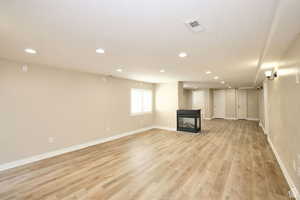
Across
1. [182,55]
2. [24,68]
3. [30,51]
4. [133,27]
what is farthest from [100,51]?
[24,68]

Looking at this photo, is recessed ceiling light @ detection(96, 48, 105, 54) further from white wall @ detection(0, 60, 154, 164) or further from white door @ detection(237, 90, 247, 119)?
white door @ detection(237, 90, 247, 119)

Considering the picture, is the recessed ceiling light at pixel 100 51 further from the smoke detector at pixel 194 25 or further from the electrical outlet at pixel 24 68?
the electrical outlet at pixel 24 68

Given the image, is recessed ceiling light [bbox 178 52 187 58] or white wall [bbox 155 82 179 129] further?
white wall [bbox 155 82 179 129]

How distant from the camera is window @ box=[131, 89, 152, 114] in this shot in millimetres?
6414

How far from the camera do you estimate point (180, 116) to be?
650 cm

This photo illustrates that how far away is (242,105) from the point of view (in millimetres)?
10273

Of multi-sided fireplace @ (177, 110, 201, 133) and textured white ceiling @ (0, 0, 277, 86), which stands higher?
textured white ceiling @ (0, 0, 277, 86)

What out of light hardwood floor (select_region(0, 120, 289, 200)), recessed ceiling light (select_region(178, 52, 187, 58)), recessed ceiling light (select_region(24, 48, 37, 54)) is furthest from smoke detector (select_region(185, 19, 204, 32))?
recessed ceiling light (select_region(24, 48, 37, 54))

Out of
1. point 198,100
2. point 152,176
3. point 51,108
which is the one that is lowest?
point 152,176

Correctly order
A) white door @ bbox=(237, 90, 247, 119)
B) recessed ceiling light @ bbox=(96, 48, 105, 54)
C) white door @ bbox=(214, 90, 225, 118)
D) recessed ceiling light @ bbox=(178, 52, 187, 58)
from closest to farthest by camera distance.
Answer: recessed ceiling light @ bbox=(96, 48, 105, 54)
recessed ceiling light @ bbox=(178, 52, 187, 58)
white door @ bbox=(237, 90, 247, 119)
white door @ bbox=(214, 90, 225, 118)

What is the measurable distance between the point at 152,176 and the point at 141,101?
4.41 meters

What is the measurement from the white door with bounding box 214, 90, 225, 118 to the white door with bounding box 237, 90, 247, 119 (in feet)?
3.43

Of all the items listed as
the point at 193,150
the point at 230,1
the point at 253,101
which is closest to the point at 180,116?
the point at 193,150

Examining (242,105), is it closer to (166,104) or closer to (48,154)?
(166,104)
